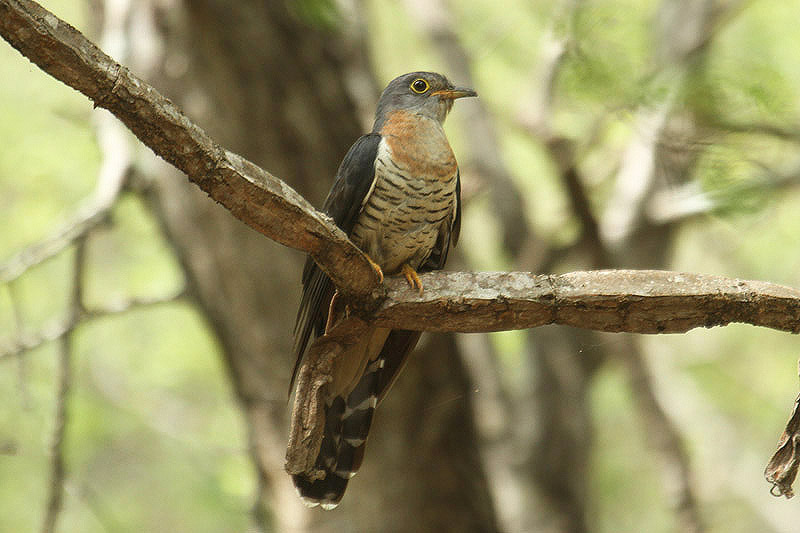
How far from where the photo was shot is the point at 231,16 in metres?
4.54

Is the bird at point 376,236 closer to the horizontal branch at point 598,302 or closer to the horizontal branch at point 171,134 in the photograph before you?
the horizontal branch at point 598,302

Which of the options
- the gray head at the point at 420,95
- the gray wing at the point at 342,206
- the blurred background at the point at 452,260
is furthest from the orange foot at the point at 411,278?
the blurred background at the point at 452,260

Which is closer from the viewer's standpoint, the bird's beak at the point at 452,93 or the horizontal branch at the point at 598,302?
the horizontal branch at the point at 598,302

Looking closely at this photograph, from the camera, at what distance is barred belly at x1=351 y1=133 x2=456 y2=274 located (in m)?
2.94

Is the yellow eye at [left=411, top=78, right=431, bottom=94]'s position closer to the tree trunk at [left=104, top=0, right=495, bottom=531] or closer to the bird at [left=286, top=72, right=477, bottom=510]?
the bird at [left=286, top=72, right=477, bottom=510]

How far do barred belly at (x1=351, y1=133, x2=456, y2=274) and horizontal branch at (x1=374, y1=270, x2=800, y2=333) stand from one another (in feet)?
2.35

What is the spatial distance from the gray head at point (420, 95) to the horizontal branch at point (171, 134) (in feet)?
4.23

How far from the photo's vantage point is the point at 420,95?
10.9ft

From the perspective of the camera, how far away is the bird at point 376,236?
270 centimetres

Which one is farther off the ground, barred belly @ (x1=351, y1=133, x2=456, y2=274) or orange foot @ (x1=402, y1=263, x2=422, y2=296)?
barred belly @ (x1=351, y1=133, x2=456, y2=274)

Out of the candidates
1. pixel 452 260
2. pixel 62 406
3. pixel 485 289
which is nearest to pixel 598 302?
pixel 485 289

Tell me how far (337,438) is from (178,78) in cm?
250

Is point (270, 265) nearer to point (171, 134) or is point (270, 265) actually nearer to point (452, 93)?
point (452, 93)

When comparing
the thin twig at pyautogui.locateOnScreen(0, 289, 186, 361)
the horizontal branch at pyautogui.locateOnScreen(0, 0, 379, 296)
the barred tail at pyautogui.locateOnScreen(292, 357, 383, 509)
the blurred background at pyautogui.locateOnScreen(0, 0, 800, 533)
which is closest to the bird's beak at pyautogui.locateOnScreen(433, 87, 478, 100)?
the blurred background at pyautogui.locateOnScreen(0, 0, 800, 533)
